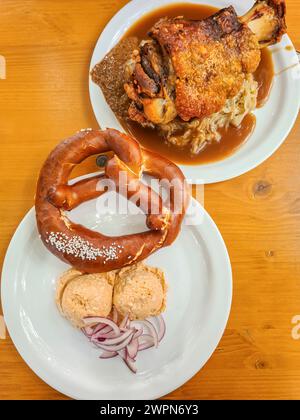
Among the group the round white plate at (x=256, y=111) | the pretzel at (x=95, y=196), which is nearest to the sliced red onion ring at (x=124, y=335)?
the pretzel at (x=95, y=196)

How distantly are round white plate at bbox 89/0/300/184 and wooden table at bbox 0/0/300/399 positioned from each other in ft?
0.27

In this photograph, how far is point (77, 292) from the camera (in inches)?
62.9

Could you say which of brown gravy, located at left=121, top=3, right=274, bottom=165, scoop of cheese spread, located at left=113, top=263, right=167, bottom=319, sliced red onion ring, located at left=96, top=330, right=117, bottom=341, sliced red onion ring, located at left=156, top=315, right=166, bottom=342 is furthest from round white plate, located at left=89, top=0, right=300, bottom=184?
sliced red onion ring, located at left=96, top=330, right=117, bottom=341

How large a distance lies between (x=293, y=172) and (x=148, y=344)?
86cm

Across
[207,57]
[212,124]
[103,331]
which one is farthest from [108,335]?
[207,57]

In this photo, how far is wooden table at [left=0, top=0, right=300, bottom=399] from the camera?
68.7 inches

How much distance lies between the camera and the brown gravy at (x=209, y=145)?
179 cm

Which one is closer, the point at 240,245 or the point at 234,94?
the point at 234,94

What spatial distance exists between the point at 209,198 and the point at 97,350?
70cm

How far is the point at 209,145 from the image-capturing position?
5.92 ft

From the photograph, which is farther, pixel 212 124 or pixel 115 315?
pixel 212 124

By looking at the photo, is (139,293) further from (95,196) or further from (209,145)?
(209,145)

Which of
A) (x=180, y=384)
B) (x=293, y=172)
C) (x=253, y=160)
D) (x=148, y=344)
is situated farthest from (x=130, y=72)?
(x=180, y=384)

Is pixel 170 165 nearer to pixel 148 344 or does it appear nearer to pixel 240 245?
pixel 240 245
